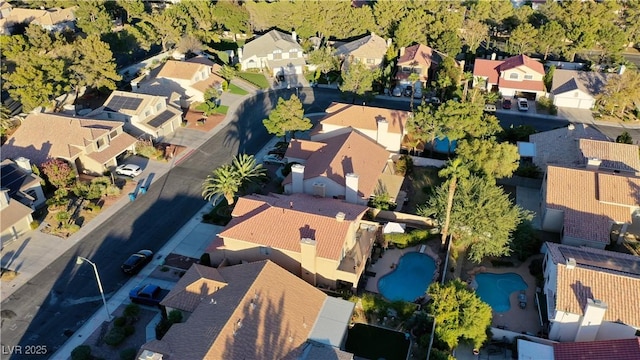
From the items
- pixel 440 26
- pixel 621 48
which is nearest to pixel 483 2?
pixel 440 26

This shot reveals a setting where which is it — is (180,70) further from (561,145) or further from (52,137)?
(561,145)

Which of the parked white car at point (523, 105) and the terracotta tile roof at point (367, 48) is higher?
the terracotta tile roof at point (367, 48)

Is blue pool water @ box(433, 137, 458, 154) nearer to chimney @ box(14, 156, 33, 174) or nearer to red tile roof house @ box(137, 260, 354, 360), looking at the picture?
red tile roof house @ box(137, 260, 354, 360)

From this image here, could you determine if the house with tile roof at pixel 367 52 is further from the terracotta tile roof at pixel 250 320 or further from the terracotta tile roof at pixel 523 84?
the terracotta tile roof at pixel 250 320

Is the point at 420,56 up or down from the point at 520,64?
down

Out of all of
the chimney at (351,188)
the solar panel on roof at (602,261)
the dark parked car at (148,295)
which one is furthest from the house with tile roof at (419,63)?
the dark parked car at (148,295)

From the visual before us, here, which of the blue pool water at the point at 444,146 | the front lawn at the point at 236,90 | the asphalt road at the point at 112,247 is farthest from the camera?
the front lawn at the point at 236,90

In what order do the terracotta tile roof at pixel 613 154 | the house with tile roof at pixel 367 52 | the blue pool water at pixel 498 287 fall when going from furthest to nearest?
1. the house with tile roof at pixel 367 52
2. the terracotta tile roof at pixel 613 154
3. the blue pool water at pixel 498 287

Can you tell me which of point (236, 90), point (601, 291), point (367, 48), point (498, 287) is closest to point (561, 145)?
point (498, 287)
